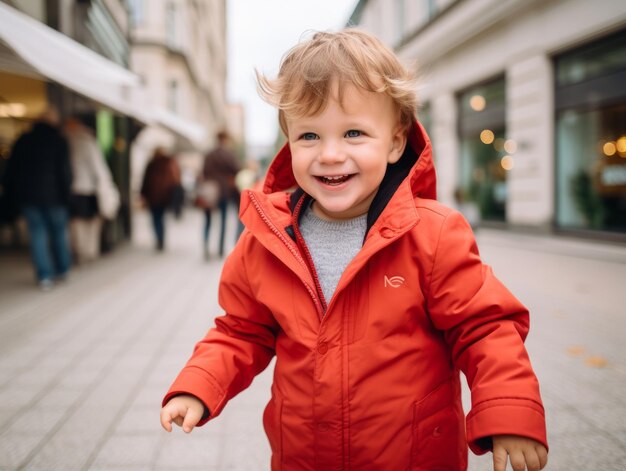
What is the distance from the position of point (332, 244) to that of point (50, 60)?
4161mm

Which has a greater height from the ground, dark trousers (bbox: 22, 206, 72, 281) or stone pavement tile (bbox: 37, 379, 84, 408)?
dark trousers (bbox: 22, 206, 72, 281)

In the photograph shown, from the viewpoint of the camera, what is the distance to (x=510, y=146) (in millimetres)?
11969

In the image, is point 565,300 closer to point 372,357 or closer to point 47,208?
point 372,357

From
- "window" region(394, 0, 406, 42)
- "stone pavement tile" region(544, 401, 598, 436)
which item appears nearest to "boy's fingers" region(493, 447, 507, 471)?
"stone pavement tile" region(544, 401, 598, 436)

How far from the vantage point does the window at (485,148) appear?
12.6 m

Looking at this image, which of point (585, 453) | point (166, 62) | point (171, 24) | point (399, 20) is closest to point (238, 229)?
point (585, 453)

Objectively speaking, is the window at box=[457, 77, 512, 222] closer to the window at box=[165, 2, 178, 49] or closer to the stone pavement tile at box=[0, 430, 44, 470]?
the stone pavement tile at box=[0, 430, 44, 470]

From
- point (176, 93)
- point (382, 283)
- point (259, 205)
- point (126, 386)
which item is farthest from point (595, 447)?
point (176, 93)

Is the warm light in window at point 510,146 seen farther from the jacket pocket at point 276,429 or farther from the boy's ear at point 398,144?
the jacket pocket at point 276,429

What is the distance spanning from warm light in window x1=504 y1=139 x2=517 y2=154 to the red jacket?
11155mm

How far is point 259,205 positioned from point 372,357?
0.55m

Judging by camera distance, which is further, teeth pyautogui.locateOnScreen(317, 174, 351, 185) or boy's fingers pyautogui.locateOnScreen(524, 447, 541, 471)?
teeth pyautogui.locateOnScreen(317, 174, 351, 185)

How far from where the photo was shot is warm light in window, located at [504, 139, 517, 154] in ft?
38.4

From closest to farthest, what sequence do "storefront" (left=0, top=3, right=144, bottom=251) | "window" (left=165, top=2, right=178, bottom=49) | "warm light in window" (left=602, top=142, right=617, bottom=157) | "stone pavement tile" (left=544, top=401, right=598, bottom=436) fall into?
"stone pavement tile" (left=544, top=401, right=598, bottom=436), "storefront" (left=0, top=3, right=144, bottom=251), "warm light in window" (left=602, top=142, right=617, bottom=157), "window" (left=165, top=2, right=178, bottom=49)
